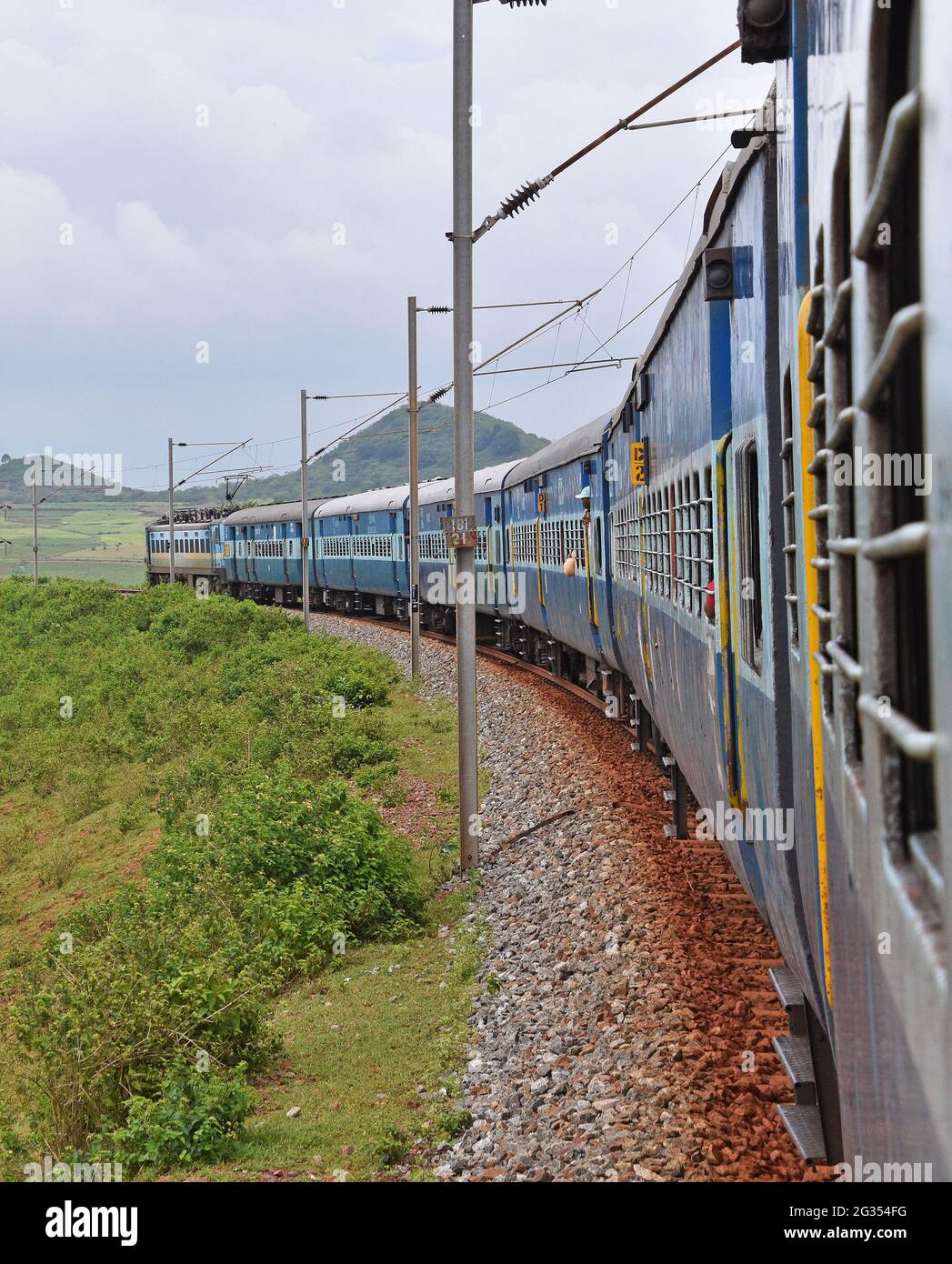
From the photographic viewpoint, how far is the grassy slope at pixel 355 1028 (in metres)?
6.62

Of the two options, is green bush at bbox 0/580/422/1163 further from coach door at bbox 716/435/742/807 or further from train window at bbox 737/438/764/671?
train window at bbox 737/438/764/671

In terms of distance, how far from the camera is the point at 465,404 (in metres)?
11.8

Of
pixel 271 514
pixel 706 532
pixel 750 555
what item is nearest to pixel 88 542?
pixel 271 514

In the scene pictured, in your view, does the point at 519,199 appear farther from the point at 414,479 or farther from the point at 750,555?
the point at 414,479

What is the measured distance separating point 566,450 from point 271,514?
3161cm

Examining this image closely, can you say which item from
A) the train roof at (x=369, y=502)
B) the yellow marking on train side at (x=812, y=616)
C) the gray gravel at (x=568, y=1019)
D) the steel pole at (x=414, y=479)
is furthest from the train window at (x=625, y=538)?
the train roof at (x=369, y=502)

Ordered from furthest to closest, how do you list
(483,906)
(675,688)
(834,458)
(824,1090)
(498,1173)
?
1. (483,906)
2. (675,688)
3. (498,1173)
4. (824,1090)
5. (834,458)

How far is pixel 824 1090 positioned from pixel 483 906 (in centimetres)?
582

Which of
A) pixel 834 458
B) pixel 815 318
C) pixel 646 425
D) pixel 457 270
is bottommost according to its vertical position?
pixel 834 458

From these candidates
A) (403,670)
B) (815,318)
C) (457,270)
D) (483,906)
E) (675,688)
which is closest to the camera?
(815,318)

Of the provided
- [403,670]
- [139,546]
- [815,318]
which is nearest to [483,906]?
[815,318]

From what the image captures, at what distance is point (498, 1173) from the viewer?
5.64 metres

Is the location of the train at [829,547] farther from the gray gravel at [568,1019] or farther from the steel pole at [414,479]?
the steel pole at [414,479]
